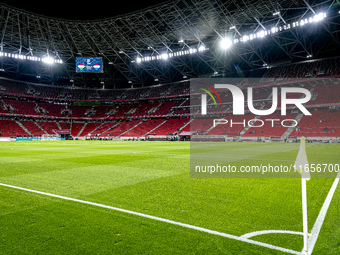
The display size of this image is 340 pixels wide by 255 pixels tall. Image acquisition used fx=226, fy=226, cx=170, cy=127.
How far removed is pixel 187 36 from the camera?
51500 mm

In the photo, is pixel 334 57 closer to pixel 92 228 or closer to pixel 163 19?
pixel 163 19

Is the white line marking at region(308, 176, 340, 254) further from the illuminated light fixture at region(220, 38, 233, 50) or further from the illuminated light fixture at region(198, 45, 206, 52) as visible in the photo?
the illuminated light fixture at region(198, 45, 206, 52)


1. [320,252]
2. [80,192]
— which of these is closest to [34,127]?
[80,192]

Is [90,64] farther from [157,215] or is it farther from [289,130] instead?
[157,215]

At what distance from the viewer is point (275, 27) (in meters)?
42.3

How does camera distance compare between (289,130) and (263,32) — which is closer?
(263,32)

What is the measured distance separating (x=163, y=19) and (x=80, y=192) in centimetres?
4504

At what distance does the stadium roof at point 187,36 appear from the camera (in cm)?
4044

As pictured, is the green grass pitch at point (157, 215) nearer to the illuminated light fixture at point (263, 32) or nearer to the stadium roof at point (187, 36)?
the stadium roof at point (187, 36)

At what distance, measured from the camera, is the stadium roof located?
40.4 meters

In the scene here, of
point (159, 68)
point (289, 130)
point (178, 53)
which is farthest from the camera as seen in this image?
point (159, 68)

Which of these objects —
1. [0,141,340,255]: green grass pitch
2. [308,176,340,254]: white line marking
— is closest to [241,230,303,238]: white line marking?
[0,141,340,255]: green grass pitch

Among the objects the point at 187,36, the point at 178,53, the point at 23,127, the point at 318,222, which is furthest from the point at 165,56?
the point at 318,222

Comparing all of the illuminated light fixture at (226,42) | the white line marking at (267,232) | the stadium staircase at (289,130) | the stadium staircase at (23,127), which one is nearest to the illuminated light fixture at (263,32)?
the illuminated light fixture at (226,42)
